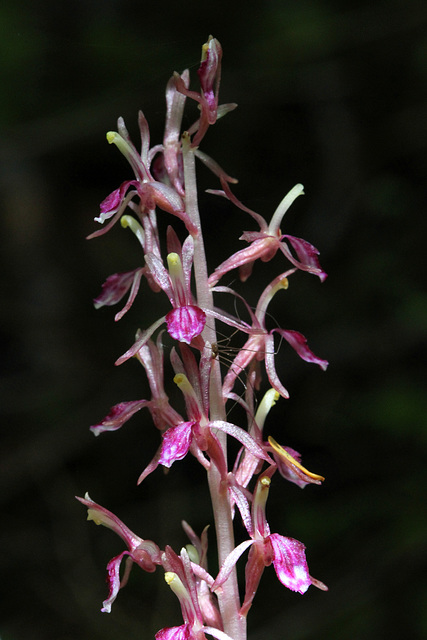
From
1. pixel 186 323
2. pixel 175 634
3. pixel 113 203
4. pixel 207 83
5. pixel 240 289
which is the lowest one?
pixel 175 634

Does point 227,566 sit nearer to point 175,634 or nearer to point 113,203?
point 175,634

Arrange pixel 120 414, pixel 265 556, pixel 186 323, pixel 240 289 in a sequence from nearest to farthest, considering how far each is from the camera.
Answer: pixel 186 323 < pixel 265 556 < pixel 120 414 < pixel 240 289

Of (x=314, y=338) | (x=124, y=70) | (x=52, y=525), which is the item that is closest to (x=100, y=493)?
(x=52, y=525)

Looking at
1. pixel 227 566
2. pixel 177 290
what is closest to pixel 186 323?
pixel 177 290

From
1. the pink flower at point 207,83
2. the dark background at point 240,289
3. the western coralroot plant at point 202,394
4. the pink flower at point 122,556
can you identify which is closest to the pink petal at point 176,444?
the western coralroot plant at point 202,394

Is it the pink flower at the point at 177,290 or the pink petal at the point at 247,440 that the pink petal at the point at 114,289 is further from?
the pink petal at the point at 247,440

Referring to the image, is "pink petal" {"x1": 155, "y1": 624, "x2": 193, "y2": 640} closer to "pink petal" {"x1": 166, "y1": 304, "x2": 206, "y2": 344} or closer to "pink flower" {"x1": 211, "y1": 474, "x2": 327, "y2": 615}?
"pink flower" {"x1": 211, "y1": 474, "x2": 327, "y2": 615}

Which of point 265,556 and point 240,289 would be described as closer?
point 265,556
